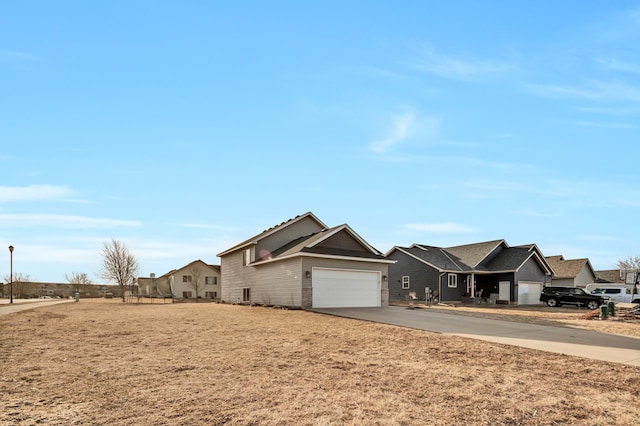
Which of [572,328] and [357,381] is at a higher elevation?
[357,381]

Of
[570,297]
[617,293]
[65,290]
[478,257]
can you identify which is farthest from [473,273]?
[65,290]

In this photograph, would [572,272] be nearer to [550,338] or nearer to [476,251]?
[476,251]

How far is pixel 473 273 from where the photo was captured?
42.0 meters

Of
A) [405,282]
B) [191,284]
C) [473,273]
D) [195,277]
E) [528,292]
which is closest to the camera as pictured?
[528,292]

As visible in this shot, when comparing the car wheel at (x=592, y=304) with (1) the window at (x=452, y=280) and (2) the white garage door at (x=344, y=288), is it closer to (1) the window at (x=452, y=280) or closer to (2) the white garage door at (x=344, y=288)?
(1) the window at (x=452, y=280)

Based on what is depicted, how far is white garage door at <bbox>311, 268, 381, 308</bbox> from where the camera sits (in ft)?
85.7

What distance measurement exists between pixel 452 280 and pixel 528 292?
24.4ft

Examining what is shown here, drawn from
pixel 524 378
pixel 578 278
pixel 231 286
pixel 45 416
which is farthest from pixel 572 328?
pixel 578 278

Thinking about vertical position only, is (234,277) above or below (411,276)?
above

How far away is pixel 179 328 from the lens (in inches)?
602

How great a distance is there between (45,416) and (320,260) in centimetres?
2070

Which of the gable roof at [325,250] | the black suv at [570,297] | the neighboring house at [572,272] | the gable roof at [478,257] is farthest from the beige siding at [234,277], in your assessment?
the neighboring house at [572,272]

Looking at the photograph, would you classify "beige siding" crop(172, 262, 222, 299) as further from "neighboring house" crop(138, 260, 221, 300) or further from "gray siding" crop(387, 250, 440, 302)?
"gray siding" crop(387, 250, 440, 302)

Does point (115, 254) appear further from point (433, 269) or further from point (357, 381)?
point (357, 381)
